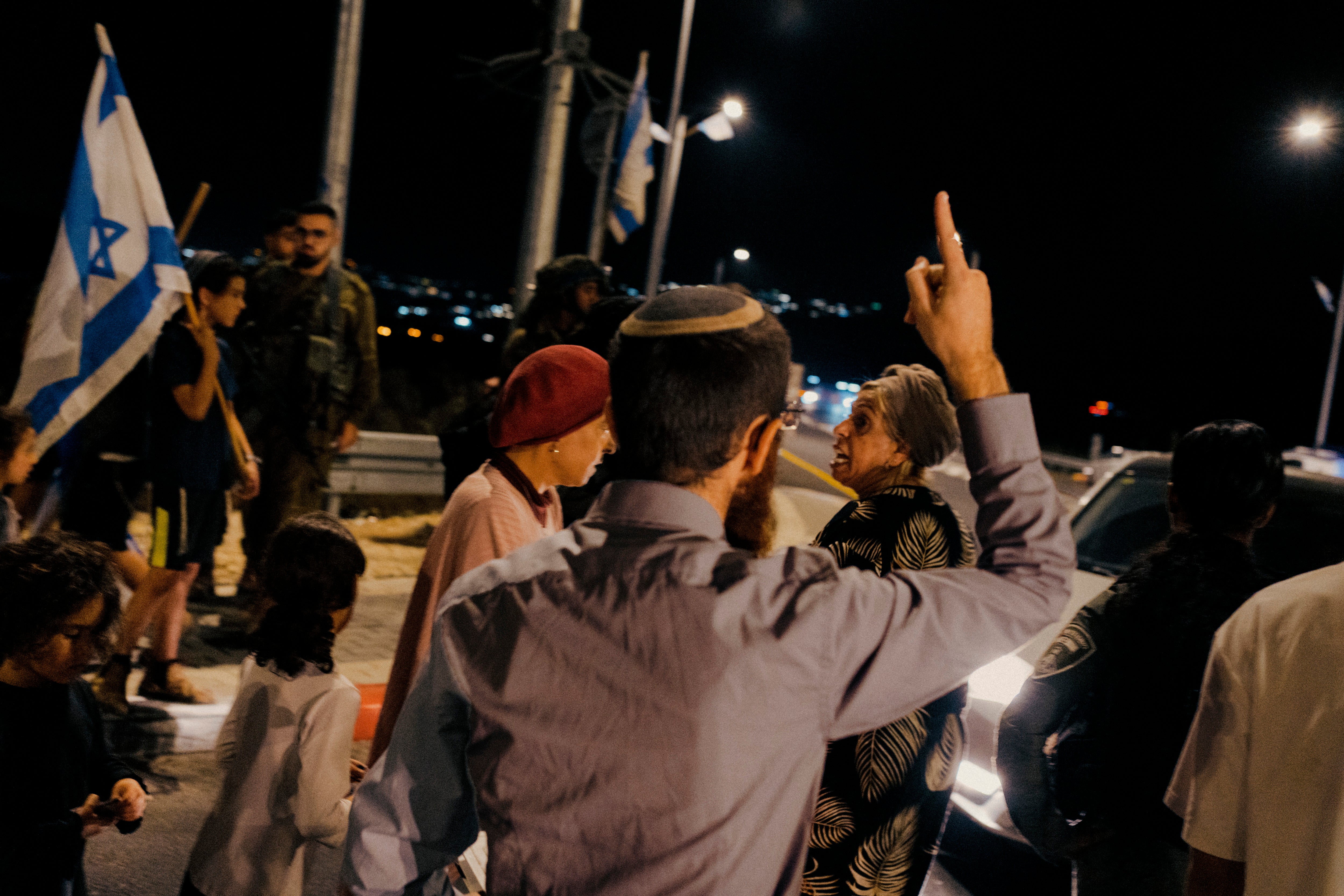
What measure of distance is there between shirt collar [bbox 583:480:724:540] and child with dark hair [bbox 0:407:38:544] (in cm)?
318

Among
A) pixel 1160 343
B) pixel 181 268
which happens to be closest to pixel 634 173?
pixel 181 268

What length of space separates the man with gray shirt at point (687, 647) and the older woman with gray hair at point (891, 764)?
1.02 metres

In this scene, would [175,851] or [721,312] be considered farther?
[175,851]

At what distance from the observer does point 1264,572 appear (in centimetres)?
247

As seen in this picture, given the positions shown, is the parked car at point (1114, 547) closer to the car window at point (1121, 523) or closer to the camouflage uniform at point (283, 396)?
the car window at point (1121, 523)

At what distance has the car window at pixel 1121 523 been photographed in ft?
17.2

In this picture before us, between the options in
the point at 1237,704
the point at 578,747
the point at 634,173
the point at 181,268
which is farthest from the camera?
the point at 634,173

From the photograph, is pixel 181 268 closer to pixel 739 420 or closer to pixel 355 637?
pixel 355 637

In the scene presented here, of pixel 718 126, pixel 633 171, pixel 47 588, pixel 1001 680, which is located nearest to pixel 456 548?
pixel 47 588

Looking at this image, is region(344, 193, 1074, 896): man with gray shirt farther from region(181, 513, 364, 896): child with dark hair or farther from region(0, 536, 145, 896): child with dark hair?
region(0, 536, 145, 896): child with dark hair

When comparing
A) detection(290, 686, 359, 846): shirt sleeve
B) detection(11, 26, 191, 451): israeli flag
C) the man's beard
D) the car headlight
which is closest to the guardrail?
detection(11, 26, 191, 451): israeli flag

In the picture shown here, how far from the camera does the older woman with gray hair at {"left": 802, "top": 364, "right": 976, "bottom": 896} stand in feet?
7.91

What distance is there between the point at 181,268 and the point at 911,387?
11.0 feet

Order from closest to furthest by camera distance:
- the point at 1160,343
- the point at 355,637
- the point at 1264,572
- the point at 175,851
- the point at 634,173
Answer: the point at 1264,572 < the point at 175,851 < the point at 355,637 < the point at 634,173 < the point at 1160,343
